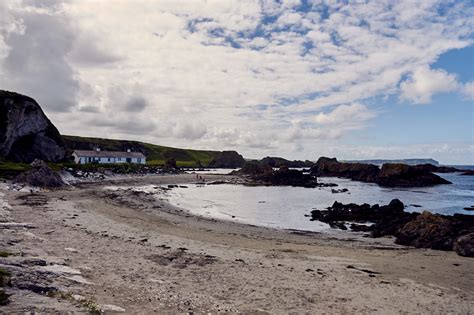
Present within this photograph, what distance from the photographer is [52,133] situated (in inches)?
3364

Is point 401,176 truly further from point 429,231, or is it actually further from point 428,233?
point 428,233

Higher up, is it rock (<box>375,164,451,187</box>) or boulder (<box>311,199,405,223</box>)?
rock (<box>375,164,451,187</box>)

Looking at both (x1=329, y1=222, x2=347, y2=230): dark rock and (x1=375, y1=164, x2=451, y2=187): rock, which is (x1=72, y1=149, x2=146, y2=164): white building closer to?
(x1=375, y1=164, x2=451, y2=187): rock

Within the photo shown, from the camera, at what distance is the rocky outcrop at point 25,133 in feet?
227

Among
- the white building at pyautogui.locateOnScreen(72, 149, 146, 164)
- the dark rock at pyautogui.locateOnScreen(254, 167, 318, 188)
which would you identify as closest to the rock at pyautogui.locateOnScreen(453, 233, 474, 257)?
the dark rock at pyautogui.locateOnScreen(254, 167, 318, 188)

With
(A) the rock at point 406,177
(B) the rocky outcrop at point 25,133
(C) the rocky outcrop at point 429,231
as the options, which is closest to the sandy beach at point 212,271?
(C) the rocky outcrop at point 429,231

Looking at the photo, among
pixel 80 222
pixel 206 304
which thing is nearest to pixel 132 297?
pixel 206 304

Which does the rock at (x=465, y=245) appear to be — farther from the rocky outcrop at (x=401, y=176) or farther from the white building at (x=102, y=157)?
the white building at (x=102, y=157)

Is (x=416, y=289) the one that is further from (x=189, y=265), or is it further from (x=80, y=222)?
(x=80, y=222)

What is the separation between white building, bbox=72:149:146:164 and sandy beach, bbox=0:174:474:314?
84140mm

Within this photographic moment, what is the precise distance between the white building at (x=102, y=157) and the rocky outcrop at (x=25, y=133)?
14.1 meters

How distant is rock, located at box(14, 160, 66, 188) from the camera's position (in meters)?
42.8

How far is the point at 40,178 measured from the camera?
4369cm

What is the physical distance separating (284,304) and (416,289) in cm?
556
